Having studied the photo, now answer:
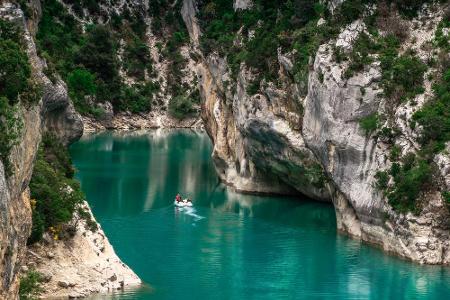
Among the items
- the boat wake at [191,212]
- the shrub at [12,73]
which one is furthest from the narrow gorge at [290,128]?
the boat wake at [191,212]

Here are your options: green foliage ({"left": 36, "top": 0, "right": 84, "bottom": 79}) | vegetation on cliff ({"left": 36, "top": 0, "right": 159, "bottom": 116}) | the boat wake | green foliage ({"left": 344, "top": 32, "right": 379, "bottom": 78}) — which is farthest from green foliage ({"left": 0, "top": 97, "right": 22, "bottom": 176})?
green foliage ({"left": 36, "top": 0, "right": 84, "bottom": 79})

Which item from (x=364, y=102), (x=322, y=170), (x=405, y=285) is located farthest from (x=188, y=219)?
(x=405, y=285)

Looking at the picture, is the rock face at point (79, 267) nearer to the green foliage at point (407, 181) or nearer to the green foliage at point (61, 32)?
the green foliage at point (407, 181)

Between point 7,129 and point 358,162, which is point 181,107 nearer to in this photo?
point 358,162

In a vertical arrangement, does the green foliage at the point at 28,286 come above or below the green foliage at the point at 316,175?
below

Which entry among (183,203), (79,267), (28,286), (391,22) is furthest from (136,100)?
(28,286)
